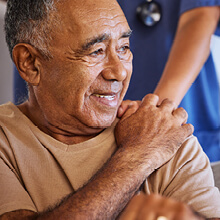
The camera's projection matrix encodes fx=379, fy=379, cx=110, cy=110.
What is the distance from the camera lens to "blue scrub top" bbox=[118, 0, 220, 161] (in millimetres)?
2135

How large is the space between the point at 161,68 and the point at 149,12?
324mm

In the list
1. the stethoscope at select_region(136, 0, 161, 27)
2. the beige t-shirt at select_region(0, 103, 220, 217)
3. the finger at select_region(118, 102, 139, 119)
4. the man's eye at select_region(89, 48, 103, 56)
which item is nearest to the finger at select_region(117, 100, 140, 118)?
the finger at select_region(118, 102, 139, 119)

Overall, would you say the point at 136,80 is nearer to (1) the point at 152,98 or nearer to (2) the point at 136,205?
(1) the point at 152,98

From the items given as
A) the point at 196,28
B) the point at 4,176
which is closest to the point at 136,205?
the point at 4,176

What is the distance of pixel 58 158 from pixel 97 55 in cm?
39

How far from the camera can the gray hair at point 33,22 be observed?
1.32 m

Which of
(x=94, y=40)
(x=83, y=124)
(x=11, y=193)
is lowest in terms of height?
(x=11, y=193)

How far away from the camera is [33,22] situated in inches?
53.1

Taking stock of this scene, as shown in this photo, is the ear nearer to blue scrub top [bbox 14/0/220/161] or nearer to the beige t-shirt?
the beige t-shirt

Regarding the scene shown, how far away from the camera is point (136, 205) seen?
2.08 feet

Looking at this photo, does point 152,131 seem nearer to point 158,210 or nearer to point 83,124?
point 83,124

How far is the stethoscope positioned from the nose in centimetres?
85

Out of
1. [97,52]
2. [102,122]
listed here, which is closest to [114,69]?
[97,52]

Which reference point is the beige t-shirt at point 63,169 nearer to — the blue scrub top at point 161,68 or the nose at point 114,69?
the nose at point 114,69
